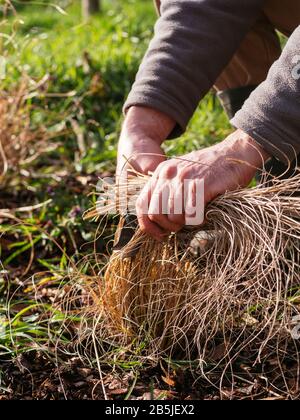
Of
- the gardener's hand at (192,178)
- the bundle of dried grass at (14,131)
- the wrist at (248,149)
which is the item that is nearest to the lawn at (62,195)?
the bundle of dried grass at (14,131)

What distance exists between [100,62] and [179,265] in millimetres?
2331

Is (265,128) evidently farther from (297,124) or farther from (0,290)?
(0,290)

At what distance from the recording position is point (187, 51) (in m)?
1.93

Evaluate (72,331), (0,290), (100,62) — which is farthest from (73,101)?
(72,331)

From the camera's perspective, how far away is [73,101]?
3.41 meters

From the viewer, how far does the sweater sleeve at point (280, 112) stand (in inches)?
63.6

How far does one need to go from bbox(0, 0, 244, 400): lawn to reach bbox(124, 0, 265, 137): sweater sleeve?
1.33 feet

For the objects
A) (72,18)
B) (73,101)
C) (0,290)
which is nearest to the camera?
(0,290)

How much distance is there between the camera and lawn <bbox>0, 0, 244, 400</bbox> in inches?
65.1

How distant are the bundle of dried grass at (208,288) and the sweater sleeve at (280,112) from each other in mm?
92

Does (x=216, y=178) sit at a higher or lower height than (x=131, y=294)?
higher
